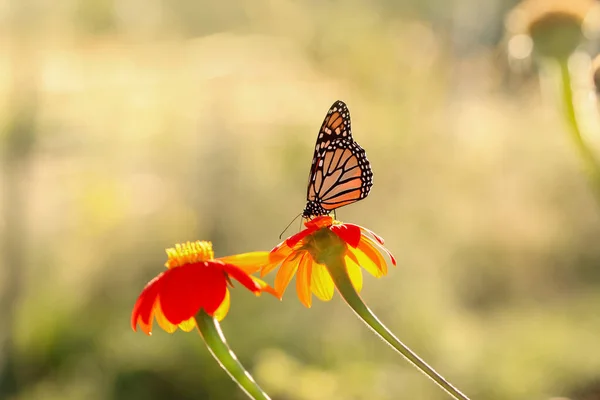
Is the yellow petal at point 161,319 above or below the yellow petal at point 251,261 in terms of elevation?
below

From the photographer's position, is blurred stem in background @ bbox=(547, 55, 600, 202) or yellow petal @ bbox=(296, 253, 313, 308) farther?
blurred stem in background @ bbox=(547, 55, 600, 202)

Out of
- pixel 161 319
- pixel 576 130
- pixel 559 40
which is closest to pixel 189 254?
pixel 161 319

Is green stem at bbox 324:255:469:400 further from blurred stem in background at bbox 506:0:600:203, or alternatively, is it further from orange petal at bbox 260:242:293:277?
→ blurred stem in background at bbox 506:0:600:203

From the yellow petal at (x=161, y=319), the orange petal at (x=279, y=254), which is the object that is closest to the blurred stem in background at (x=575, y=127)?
the orange petal at (x=279, y=254)

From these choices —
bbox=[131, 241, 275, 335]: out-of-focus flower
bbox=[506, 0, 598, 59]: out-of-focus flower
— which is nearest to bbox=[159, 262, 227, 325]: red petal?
bbox=[131, 241, 275, 335]: out-of-focus flower

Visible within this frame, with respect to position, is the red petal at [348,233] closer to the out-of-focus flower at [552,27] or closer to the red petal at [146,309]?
the red petal at [146,309]

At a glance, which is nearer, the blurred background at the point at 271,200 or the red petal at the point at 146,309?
the red petal at the point at 146,309

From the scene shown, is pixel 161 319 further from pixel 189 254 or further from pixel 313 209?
pixel 313 209
